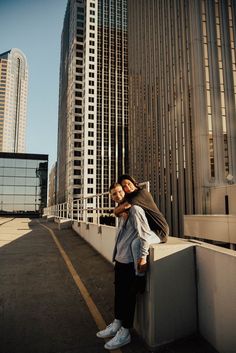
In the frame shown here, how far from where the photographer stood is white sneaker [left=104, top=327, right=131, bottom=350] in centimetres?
289

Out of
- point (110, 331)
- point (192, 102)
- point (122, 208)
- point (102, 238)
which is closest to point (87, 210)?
point (102, 238)

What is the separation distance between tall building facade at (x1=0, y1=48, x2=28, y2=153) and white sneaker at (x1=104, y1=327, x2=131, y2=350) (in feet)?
609

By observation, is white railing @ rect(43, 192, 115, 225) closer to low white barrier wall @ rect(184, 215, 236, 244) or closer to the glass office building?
low white barrier wall @ rect(184, 215, 236, 244)

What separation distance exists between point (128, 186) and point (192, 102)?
136 feet

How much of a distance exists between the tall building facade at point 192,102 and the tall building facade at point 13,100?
13943cm

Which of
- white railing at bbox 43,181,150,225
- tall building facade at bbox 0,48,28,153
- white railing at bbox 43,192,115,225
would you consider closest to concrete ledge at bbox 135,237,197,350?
white railing at bbox 43,181,150,225

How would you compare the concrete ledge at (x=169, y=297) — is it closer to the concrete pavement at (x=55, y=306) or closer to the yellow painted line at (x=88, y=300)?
the concrete pavement at (x=55, y=306)

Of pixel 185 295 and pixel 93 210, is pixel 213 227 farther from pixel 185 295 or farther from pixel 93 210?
pixel 185 295

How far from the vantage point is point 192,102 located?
136 ft

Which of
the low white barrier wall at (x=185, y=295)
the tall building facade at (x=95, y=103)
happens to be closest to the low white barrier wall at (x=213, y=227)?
the low white barrier wall at (x=185, y=295)

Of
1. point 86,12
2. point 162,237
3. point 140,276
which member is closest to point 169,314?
point 140,276

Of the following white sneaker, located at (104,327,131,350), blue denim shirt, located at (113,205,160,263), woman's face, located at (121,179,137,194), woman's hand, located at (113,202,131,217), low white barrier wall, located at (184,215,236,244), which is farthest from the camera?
low white barrier wall, located at (184,215,236,244)

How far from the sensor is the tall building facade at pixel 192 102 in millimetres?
39531

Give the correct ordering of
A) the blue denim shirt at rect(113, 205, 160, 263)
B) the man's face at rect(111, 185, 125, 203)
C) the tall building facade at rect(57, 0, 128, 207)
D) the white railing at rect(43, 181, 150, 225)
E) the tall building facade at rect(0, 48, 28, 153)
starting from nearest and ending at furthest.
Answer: the blue denim shirt at rect(113, 205, 160, 263)
the man's face at rect(111, 185, 125, 203)
the white railing at rect(43, 181, 150, 225)
the tall building facade at rect(57, 0, 128, 207)
the tall building facade at rect(0, 48, 28, 153)
